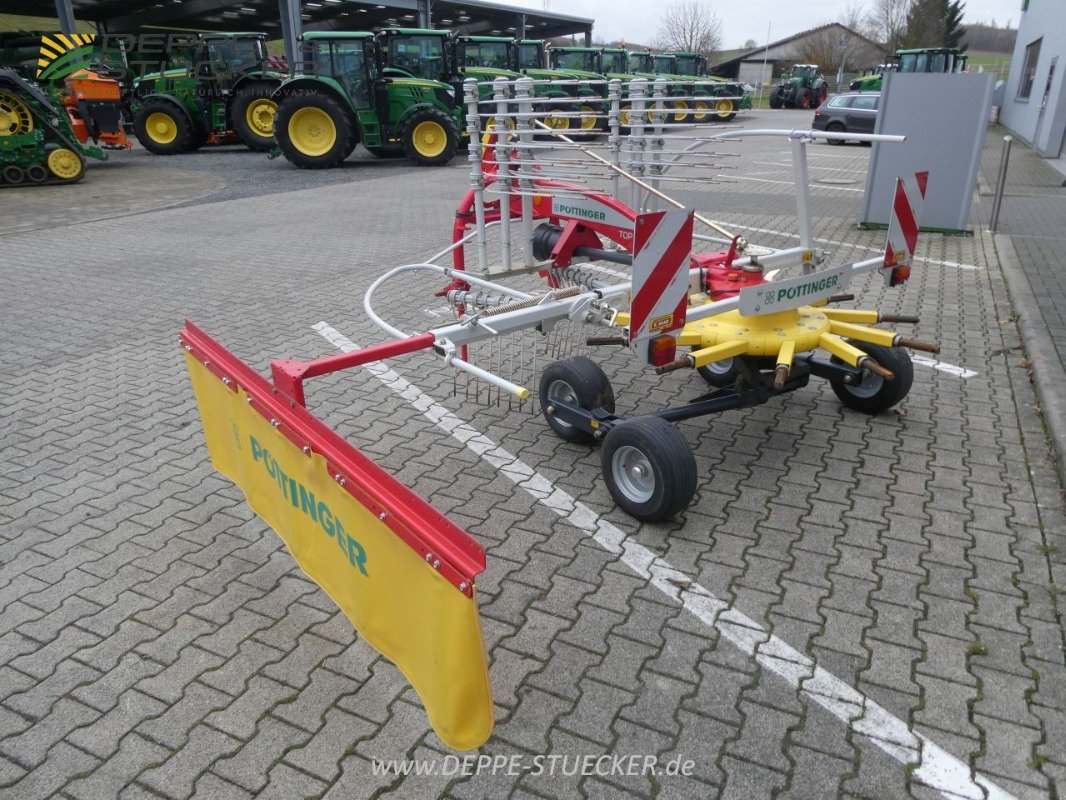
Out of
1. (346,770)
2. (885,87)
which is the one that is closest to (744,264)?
(346,770)

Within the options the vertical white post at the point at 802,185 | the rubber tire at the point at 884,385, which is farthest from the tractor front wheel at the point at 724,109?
the rubber tire at the point at 884,385

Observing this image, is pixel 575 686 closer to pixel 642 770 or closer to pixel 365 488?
pixel 642 770

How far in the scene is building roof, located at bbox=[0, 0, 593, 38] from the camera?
90.9 ft

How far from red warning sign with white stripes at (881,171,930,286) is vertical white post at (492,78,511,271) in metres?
2.19

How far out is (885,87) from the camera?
926 centimetres

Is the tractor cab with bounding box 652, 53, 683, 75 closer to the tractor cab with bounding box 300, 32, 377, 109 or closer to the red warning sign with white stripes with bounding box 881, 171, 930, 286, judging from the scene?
the tractor cab with bounding box 300, 32, 377, 109

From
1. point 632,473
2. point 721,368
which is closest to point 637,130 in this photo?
point 721,368

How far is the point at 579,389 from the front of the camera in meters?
4.06

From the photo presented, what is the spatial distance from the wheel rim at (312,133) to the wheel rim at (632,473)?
45.4ft

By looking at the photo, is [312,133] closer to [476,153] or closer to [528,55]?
[528,55]

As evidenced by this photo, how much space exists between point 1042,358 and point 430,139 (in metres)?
13.5

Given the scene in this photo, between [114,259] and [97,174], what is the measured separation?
26.4 ft

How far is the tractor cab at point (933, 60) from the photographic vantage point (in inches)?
888

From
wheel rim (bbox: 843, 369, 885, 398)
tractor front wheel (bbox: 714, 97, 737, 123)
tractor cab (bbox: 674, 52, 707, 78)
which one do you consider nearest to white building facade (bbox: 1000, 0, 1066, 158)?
tractor cab (bbox: 674, 52, 707, 78)
